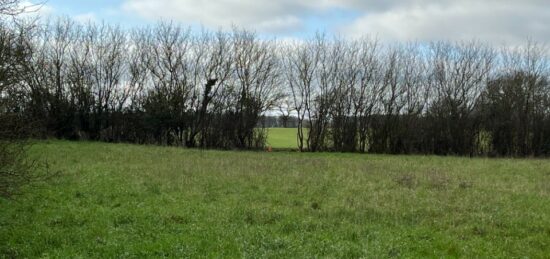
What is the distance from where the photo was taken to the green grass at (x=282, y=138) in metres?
38.4

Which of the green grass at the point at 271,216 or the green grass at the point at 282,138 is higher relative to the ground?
the green grass at the point at 282,138

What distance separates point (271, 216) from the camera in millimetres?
9797

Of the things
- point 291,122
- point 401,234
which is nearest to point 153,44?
point 291,122

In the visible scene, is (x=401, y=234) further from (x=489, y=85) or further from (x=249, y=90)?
(x=489, y=85)

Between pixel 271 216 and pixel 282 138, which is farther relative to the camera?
pixel 282 138

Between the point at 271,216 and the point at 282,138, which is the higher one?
the point at 282,138

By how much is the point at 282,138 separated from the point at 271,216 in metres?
31.3

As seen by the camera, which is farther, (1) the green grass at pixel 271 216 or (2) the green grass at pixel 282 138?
(2) the green grass at pixel 282 138

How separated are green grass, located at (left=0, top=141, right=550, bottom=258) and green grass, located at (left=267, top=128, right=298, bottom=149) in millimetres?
21720

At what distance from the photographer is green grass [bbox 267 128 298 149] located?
38.4 metres

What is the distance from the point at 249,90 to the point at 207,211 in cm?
2783

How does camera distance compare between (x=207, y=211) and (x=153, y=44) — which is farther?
(x=153, y=44)

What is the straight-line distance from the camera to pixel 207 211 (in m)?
10.1

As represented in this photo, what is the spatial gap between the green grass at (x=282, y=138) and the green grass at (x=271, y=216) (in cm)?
2172
